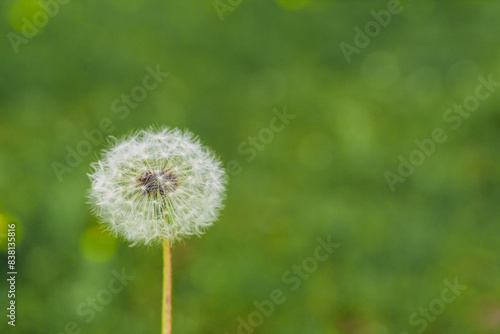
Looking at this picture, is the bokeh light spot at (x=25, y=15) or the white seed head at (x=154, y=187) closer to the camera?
the white seed head at (x=154, y=187)

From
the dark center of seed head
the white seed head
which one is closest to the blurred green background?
the white seed head

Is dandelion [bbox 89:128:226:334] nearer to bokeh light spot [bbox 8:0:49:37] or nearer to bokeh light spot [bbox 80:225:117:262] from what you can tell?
bokeh light spot [bbox 80:225:117:262]

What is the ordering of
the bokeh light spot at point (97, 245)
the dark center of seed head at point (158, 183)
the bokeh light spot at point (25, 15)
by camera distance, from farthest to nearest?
the bokeh light spot at point (25, 15)
the bokeh light spot at point (97, 245)
the dark center of seed head at point (158, 183)

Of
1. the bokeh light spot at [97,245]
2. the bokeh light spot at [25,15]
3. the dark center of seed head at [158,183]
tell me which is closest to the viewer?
the dark center of seed head at [158,183]

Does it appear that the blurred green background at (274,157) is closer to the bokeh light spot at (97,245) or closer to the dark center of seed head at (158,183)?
the bokeh light spot at (97,245)

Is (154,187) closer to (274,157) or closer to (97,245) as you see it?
(97,245)

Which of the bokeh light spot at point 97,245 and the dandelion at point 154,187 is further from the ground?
the dandelion at point 154,187

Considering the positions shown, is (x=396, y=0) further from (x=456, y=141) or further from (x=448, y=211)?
(x=448, y=211)

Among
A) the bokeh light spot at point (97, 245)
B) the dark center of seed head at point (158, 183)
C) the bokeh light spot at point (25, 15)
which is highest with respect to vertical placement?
the bokeh light spot at point (25, 15)

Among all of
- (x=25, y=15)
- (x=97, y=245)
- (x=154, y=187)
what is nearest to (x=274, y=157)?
(x=97, y=245)

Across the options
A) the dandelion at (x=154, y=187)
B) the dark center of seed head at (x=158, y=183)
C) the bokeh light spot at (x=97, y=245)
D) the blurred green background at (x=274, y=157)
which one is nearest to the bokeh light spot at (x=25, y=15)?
the blurred green background at (x=274, y=157)

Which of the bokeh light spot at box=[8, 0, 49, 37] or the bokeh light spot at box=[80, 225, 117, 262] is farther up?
the bokeh light spot at box=[8, 0, 49, 37]
